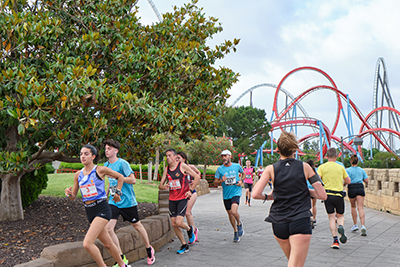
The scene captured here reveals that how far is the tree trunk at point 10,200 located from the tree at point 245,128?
43037 millimetres

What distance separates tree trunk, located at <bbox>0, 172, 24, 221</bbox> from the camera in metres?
6.82

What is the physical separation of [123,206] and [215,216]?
6.53 metres

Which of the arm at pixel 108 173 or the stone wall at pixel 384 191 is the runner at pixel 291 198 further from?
the stone wall at pixel 384 191

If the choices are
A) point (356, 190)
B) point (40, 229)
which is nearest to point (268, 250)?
point (356, 190)

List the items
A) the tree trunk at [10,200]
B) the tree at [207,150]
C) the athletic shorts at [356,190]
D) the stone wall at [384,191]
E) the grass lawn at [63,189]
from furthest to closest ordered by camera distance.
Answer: the tree at [207,150] → the grass lawn at [63,189] → the stone wall at [384,191] → the athletic shorts at [356,190] → the tree trunk at [10,200]

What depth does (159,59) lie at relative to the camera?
270 inches

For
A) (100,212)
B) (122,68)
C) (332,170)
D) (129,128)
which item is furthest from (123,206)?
(332,170)

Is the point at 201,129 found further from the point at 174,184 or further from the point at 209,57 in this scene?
the point at 174,184

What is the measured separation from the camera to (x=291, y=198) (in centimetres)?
339

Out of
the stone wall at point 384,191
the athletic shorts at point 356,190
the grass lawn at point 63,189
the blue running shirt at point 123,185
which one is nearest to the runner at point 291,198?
the blue running shirt at point 123,185

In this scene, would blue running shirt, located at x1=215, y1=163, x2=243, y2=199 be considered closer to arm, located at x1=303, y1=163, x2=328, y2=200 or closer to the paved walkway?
the paved walkway

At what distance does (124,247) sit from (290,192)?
309 cm

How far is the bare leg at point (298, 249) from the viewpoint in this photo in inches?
127

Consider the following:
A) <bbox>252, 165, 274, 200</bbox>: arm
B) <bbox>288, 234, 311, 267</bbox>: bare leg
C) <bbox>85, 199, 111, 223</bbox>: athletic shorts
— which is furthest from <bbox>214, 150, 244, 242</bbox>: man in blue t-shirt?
<bbox>288, 234, 311, 267</bbox>: bare leg
